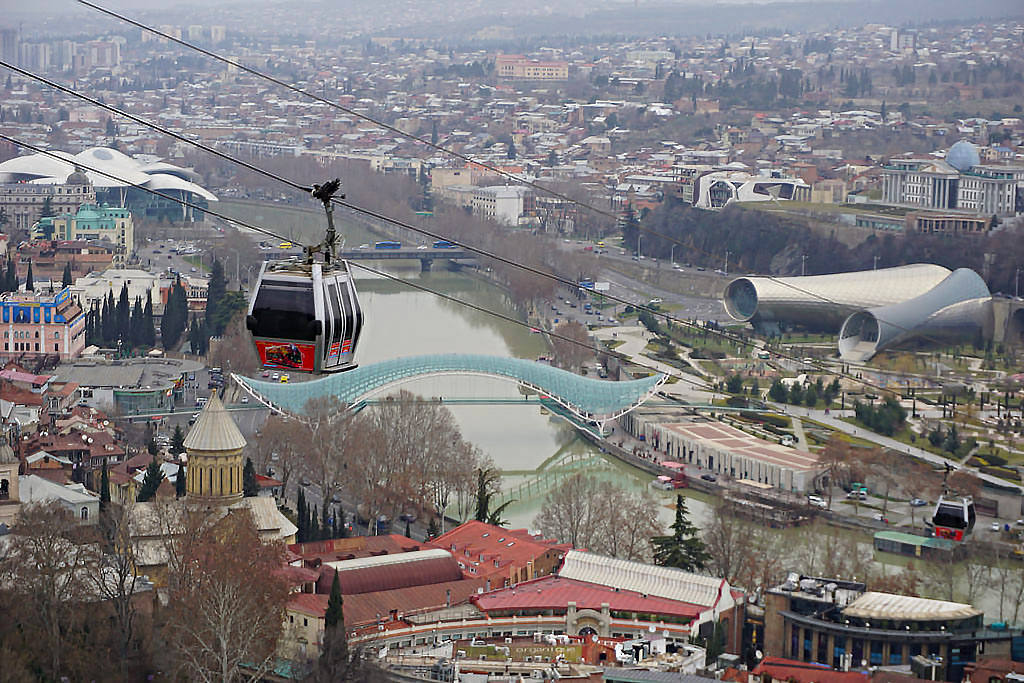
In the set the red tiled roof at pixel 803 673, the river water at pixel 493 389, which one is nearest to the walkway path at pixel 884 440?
the river water at pixel 493 389

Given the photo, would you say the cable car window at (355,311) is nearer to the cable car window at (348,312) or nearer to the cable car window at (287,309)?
the cable car window at (348,312)

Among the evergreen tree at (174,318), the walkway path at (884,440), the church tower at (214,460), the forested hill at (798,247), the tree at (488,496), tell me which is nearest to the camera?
the church tower at (214,460)

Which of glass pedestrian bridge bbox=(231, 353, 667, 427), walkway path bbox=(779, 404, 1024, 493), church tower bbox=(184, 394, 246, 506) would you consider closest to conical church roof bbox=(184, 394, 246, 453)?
church tower bbox=(184, 394, 246, 506)

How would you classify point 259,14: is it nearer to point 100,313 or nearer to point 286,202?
point 286,202

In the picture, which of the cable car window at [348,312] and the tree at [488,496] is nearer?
the cable car window at [348,312]

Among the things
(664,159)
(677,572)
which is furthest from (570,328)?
(664,159)
